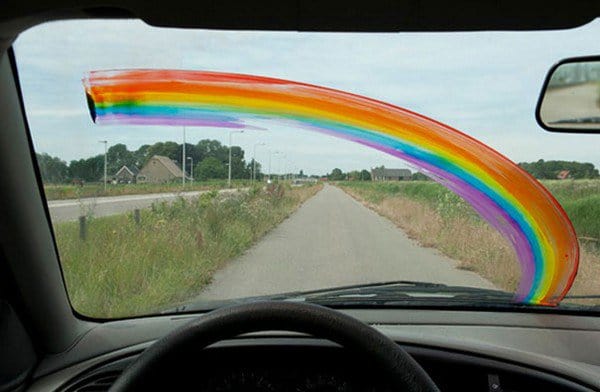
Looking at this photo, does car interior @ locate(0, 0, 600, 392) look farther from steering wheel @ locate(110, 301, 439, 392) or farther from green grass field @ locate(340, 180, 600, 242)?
green grass field @ locate(340, 180, 600, 242)

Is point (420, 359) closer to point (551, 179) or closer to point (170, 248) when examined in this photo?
point (551, 179)

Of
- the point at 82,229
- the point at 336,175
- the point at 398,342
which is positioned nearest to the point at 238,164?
the point at 336,175

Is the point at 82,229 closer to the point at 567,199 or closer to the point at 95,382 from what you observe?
the point at 95,382

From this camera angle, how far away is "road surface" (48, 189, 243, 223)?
392 centimetres

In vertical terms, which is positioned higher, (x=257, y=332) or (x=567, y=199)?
(x=567, y=199)

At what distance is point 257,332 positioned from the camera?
231cm

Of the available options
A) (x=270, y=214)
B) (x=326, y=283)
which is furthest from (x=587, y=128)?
(x=270, y=214)

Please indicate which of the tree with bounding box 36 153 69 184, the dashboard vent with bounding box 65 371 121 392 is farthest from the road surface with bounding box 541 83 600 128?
the tree with bounding box 36 153 69 184

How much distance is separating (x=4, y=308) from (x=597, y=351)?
2952mm

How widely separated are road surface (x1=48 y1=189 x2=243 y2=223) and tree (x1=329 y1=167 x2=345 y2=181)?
0.80 meters

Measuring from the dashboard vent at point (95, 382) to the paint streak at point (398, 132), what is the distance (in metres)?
1.45

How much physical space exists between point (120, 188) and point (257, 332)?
8.01 ft

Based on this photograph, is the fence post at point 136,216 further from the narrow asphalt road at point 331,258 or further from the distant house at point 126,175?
the narrow asphalt road at point 331,258

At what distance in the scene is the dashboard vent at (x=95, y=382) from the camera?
3041mm
